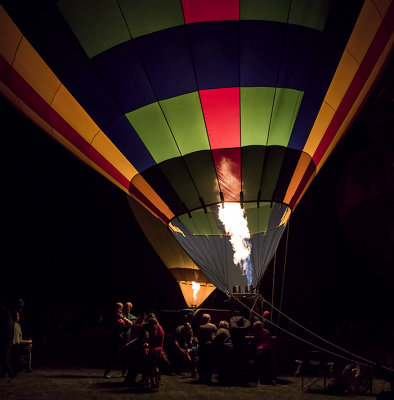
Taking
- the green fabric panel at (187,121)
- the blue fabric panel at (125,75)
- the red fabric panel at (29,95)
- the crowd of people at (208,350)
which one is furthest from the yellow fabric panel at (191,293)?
the blue fabric panel at (125,75)

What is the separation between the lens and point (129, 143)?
266 inches

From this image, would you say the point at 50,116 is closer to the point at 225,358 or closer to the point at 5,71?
the point at 5,71

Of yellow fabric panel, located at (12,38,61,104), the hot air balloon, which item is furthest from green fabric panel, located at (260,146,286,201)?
yellow fabric panel, located at (12,38,61,104)

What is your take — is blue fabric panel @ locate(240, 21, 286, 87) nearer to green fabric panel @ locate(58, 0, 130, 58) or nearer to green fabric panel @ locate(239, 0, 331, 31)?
green fabric panel @ locate(239, 0, 331, 31)

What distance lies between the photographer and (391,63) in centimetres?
609

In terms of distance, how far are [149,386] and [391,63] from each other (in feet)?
17.8

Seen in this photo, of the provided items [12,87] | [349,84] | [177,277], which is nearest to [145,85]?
[12,87]

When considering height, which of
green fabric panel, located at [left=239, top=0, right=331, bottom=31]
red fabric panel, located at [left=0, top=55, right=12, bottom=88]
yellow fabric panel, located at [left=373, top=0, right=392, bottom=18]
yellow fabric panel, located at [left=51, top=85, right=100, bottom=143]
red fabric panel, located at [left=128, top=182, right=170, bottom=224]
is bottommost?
red fabric panel, located at [left=128, top=182, right=170, bottom=224]

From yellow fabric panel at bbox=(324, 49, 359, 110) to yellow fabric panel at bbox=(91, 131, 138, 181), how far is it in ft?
10.1

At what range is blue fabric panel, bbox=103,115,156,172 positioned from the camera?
260 inches

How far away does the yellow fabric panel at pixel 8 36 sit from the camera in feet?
19.2

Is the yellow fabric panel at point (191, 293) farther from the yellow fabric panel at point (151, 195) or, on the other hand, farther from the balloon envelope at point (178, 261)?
the yellow fabric panel at point (151, 195)

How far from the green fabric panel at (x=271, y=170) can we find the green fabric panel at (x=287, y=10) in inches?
68.7

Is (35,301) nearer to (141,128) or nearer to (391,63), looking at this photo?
(141,128)
